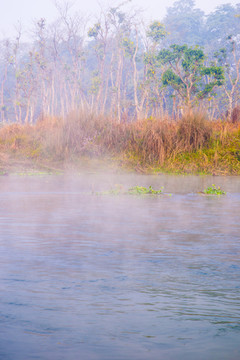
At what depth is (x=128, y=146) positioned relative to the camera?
20.1 m

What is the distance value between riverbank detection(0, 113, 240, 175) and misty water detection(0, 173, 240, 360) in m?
10.3

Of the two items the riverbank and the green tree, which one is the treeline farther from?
the riverbank

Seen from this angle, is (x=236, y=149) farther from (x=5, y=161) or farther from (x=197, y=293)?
(x=197, y=293)

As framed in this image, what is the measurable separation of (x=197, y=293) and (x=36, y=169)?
52.6 ft

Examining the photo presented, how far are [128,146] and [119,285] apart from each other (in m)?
15.8

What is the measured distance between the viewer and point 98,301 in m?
3.90

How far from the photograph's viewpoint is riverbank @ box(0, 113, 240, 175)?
1913cm

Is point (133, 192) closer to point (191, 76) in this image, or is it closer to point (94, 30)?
point (191, 76)

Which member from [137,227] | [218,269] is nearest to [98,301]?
[218,269]

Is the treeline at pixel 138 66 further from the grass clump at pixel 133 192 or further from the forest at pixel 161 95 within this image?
the grass clump at pixel 133 192

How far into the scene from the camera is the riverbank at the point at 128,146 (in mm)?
19130

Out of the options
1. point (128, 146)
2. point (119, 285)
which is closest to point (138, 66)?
point (128, 146)

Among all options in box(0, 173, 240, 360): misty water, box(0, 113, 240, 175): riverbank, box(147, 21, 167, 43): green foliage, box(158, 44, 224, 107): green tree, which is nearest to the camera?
box(0, 173, 240, 360): misty water

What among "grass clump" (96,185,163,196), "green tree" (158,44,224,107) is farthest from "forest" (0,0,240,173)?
"grass clump" (96,185,163,196)
